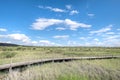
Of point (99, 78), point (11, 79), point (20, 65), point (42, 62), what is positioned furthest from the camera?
point (42, 62)

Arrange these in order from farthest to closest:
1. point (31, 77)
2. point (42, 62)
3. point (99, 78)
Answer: point (42, 62)
point (99, 78)
point (31, 77)

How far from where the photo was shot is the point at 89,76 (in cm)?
1553

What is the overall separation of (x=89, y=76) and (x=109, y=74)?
183 centimetres

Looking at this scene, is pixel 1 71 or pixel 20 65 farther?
pixel 20 65

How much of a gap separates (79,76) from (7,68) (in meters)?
5.77

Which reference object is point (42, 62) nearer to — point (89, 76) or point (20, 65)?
point (20, 65)

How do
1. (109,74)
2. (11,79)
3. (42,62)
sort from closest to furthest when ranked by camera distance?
(11,79), (109,74), (42,62)

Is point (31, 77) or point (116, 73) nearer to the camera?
point (31, 77)

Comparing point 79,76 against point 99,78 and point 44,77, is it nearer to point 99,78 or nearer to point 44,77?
point 99,78

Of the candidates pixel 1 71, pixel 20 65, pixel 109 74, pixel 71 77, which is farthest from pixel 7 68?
Answer: pixel 109 74

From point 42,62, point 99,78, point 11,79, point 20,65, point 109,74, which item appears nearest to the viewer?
point 11,79

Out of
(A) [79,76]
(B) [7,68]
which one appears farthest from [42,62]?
(A) [79,76]

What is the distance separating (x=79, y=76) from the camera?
15445mm

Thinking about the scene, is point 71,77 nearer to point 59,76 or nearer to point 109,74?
point 59,76
